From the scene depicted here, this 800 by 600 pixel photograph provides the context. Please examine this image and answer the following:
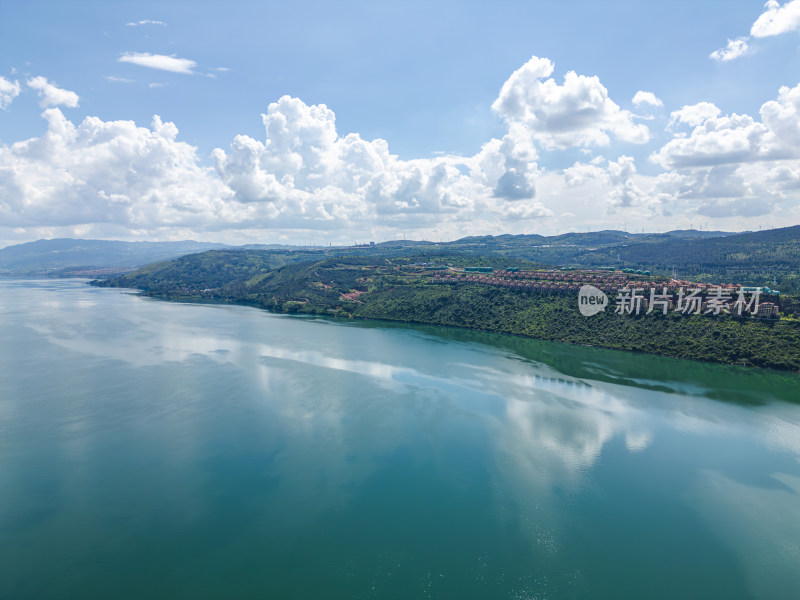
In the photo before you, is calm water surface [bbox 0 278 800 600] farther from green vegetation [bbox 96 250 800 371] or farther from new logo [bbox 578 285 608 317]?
new logo [bbox 578 285 608 317]

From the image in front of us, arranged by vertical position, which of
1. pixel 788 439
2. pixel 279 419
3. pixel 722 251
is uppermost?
pixel 722 251

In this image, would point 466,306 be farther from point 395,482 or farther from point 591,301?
point 395,482

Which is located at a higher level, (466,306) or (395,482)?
(466,306)

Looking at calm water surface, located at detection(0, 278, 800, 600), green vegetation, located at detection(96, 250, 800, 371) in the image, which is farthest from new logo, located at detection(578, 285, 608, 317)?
calm water surface, located at detection(0, 278, 800, 600)

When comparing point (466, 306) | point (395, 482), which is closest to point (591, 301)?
point (466, 306)

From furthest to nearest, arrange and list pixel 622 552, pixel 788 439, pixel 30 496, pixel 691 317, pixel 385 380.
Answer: pixel 691 317 < pixel 385 380 < pixel 788 439 < pixel 30 496 < pixel 622 552

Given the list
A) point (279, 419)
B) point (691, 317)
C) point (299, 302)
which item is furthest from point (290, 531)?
point (299, 302)

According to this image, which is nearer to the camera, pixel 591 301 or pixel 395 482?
pixel 395 482

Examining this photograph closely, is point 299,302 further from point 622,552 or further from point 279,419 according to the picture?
point 622,552
